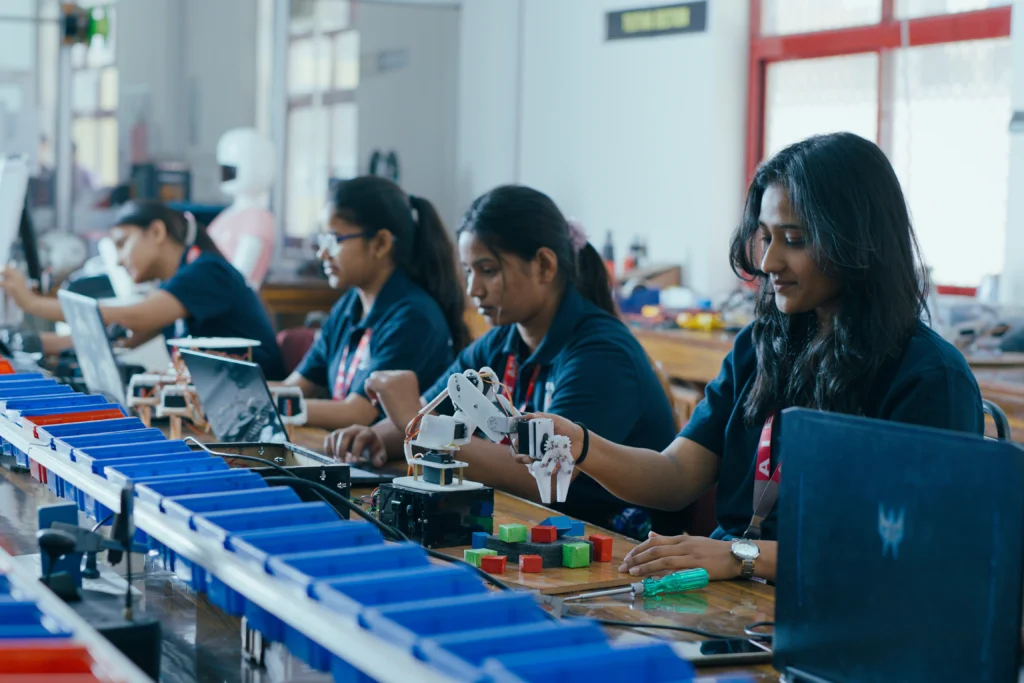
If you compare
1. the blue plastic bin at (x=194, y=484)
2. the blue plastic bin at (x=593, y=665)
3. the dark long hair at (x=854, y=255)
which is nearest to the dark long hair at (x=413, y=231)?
the dark long hair at (x=854, y=255)

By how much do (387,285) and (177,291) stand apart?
664mm

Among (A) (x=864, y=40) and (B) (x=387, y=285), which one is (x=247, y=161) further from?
(B) (x=387, y=285)

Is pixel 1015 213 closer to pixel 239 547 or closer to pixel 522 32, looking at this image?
pixel 522 32

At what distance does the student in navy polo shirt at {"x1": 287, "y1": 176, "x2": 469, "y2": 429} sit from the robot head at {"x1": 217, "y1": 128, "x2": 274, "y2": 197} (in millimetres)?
3390

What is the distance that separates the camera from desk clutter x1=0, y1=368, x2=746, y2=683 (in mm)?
912

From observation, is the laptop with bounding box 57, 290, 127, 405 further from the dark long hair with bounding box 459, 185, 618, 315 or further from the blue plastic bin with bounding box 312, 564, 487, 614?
the blue plastic bin with bounding box 312, 564, 487, 614

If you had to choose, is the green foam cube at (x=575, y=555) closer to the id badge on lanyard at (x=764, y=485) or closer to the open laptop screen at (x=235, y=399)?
the id badge on lanyard at (x=764, y=485)

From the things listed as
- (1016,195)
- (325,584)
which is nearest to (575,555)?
(325,584)

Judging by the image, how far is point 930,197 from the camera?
5.12 metres

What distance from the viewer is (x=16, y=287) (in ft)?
12.4

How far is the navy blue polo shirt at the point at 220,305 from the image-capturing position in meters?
3.54

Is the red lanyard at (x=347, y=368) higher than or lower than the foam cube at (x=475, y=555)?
higher

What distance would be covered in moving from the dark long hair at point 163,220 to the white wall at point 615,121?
8.91ft

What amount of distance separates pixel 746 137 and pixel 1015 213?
1.63 metres
